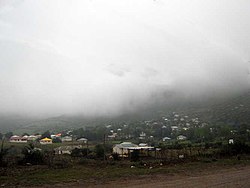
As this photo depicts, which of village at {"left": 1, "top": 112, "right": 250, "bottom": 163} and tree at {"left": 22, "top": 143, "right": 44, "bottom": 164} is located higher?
tree at {"left": 22, "top": 143, "right": 44, "bottom": 164}

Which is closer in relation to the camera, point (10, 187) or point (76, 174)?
point (10, 187)

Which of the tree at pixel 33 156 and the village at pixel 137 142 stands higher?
the tree at pixel 33 156

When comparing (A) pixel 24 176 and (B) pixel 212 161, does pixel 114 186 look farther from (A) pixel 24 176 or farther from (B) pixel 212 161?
(B) pixel 212 161

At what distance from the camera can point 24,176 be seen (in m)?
16.9

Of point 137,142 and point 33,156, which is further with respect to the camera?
point 137,142

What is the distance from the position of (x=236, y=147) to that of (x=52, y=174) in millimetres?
24448

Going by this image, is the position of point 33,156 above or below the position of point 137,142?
above

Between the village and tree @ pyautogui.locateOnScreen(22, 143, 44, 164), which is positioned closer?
tree @ pyautogui.locateOnScreen(22, 143, 44, 164)

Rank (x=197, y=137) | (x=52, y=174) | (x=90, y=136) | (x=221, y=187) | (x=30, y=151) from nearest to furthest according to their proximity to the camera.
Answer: (x=221, y=187) < (x=52, y=174) < (x=30, y=151) < (x=197, y=137) < (x=90, y=136)

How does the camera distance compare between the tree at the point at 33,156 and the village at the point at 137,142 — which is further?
the village at the point at 137,142

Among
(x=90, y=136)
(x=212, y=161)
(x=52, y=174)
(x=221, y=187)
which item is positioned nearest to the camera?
(x=221, y=187)

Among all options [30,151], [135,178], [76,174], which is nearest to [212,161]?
[135,178]

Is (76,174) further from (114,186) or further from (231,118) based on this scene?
(231,118)

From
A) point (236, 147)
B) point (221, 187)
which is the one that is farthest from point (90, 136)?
point (221, 187)
